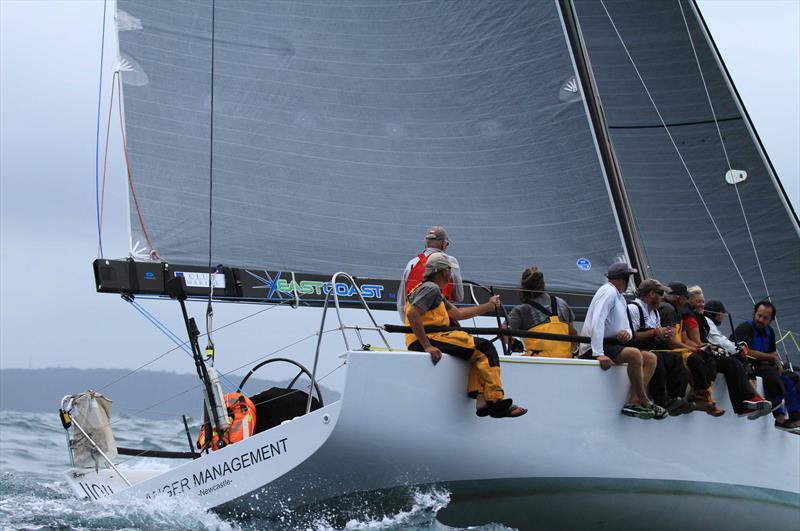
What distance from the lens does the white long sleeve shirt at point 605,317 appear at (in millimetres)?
6055

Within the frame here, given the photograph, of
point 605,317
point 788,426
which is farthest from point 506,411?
point 788,426

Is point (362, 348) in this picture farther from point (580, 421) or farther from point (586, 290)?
point (586, 290)

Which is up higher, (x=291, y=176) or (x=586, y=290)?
(x=291, y=176)

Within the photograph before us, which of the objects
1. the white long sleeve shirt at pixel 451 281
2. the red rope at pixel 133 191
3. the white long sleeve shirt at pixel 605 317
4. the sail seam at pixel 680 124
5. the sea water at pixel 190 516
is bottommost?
the sea water at pixel 190 516

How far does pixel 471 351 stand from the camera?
548 centimetres

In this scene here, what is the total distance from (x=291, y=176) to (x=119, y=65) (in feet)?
4.45

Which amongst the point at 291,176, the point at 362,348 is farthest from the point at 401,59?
the point at 362,348

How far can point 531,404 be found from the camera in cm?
573

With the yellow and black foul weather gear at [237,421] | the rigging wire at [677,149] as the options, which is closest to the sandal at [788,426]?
the rigging wire at [677,149]

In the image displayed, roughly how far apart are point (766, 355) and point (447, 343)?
2.87m

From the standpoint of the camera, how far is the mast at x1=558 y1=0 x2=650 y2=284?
754cm

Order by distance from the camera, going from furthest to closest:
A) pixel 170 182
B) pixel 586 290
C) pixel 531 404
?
pixel 586 290 < pixel 170 182 < pixel 531 404

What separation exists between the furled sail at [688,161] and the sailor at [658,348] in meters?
2.36

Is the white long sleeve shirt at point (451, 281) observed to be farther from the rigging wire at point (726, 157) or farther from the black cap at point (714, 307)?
the rigging wire at point (726, 157)
